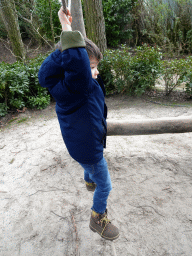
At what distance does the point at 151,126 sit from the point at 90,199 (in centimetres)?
115

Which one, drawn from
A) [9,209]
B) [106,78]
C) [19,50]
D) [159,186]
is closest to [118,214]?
[159,186]

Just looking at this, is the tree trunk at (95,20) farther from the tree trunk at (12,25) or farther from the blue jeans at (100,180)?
the blue jeans at (100,180)

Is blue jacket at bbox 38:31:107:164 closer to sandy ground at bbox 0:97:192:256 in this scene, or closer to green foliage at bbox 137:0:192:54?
sandy ground at bbox 0:97:192:256

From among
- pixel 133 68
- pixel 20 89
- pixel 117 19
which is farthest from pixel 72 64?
pixel 117 19

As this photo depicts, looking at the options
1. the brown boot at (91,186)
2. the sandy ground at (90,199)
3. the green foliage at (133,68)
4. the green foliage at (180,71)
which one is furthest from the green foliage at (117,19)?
the brown boot at (91,186)

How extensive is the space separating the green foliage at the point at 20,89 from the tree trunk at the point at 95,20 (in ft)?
6.04

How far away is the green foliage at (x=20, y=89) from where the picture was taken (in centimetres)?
413

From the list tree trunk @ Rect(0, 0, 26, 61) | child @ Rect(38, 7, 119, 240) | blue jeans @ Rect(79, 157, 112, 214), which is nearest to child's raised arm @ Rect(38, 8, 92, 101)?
child @ Rect(38, 7, 119, 240)

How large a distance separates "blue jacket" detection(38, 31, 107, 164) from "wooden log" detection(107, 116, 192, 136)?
1.02 meters

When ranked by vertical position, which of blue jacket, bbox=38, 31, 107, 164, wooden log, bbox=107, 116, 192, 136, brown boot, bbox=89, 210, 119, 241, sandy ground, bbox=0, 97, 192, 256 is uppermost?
blue jacket, bbox=38, 31, 107, 164

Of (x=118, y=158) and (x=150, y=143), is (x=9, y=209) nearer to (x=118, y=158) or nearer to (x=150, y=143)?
(x=118, y=158)

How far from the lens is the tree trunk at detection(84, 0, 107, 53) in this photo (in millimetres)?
4773

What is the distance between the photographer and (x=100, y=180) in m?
1.43

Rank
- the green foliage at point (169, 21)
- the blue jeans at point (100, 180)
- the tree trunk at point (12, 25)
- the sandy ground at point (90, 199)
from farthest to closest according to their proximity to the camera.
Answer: the green foliage at point (169, 21), the tree trunk at point (12, 25), the sandy ground at point (90, 199), the blue jeans at point (100, 180)
